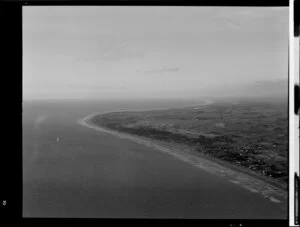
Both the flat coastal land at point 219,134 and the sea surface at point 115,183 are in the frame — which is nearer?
the sea surface at point 115,183

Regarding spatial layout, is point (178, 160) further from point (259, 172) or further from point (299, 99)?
point (299, 99)

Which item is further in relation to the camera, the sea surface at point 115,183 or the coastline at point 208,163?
the coastline at point 208,163

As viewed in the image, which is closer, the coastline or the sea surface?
the sea surface
